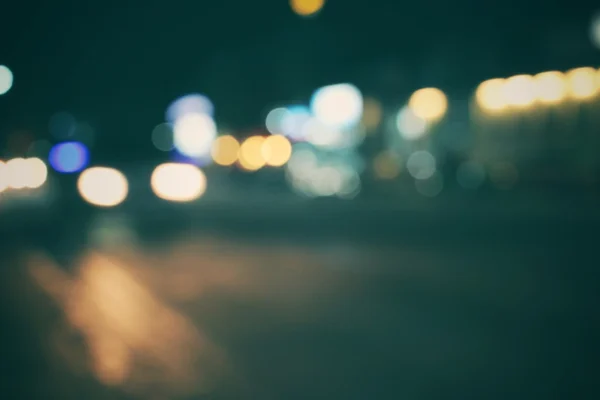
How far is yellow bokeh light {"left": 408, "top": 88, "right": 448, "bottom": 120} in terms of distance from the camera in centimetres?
2588

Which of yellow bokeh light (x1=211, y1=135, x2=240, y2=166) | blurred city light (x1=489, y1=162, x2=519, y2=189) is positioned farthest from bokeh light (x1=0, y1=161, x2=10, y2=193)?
yellow bokeh light (x1=211, y1=135, x2=240, y2=166)

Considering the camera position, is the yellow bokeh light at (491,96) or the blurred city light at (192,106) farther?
the blurred city light at (192,106)

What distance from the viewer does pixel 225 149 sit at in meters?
42.0

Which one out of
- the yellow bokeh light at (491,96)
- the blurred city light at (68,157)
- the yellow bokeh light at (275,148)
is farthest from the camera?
the yellow bokeh light at (275,148)

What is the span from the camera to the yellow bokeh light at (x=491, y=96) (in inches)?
775

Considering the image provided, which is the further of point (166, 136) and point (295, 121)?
point (295, 121)

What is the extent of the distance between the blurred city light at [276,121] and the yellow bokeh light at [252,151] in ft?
3.39

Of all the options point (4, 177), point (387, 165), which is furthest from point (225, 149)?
point (4, 177)

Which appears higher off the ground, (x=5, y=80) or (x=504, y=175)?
(x=504, y=175)

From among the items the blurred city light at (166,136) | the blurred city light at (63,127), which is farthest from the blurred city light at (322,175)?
the blurred city light at (63,127)

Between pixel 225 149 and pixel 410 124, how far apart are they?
17.8 m

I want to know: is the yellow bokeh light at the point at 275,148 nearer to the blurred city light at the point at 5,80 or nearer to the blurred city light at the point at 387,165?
the blurred city light at the point at 387,165

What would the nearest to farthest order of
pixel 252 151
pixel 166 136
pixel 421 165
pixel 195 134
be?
pixel 421 165, pixel 166 136, pixel 195 134, pixel 252 151

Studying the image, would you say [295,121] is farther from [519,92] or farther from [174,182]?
[519,92]
